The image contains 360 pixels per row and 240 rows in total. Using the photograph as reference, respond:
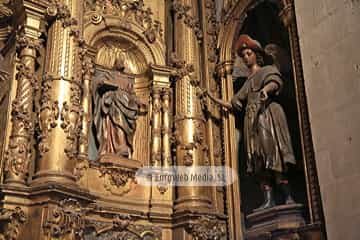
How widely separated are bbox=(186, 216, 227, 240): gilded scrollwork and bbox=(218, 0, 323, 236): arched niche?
0.31 meters

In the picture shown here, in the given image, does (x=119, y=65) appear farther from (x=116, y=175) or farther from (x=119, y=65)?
(x=116, y=175)

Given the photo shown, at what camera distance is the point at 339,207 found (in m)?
5.14

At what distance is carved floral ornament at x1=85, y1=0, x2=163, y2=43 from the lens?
7.21 meters

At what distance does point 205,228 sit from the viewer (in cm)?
626

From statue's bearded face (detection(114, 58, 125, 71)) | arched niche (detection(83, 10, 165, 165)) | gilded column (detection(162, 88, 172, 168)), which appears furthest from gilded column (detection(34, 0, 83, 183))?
gilded column (detection(162, 88, 172, 168))

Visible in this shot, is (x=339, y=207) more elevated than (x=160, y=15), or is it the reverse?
(x=160, y=15)

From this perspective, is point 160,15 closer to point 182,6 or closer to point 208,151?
point 182,6

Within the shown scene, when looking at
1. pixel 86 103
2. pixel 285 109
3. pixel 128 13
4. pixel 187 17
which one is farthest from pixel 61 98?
pixel 285 109

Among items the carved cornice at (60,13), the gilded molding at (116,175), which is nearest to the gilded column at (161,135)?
the gilded molding at (116,175)

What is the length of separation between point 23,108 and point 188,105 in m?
2.37

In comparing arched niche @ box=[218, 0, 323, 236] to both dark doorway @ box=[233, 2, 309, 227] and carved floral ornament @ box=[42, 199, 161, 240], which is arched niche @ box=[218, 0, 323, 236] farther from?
carved floral ornament @ box=[42, 199, 161, 240]

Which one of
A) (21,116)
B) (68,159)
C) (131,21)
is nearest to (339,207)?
(68,159)

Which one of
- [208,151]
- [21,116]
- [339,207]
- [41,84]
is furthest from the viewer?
[208,151]

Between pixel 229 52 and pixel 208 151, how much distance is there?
5.49 feet
